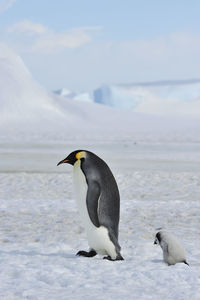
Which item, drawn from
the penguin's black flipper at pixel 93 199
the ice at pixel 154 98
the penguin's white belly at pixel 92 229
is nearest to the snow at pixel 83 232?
Result: the penguin's white belly at pixel 92 229

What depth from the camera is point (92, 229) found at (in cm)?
462

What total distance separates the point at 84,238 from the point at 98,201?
1.25m

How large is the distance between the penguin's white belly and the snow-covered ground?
0.12 metres

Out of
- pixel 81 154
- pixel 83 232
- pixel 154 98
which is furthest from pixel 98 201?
pixel 154 98

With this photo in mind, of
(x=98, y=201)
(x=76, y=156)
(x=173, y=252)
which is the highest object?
(x=76, y=156)

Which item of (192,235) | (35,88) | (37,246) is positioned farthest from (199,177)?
(35,88)

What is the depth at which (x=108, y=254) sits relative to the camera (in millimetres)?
4590

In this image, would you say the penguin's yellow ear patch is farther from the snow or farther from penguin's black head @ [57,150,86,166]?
the snow

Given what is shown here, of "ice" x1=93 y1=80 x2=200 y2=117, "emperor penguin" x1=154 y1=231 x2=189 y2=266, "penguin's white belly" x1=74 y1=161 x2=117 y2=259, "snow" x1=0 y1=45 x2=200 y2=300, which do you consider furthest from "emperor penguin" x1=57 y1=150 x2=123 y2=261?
"ice" x1=93 y1=80 x2=200 y2=117

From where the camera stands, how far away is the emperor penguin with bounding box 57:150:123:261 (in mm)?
4535

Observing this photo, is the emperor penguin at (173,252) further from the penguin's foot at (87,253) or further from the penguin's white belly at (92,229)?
the penguin's foot at (87,253)

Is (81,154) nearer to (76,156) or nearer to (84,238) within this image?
(76,156)

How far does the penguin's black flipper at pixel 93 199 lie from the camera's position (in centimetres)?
452

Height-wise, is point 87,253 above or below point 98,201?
below
